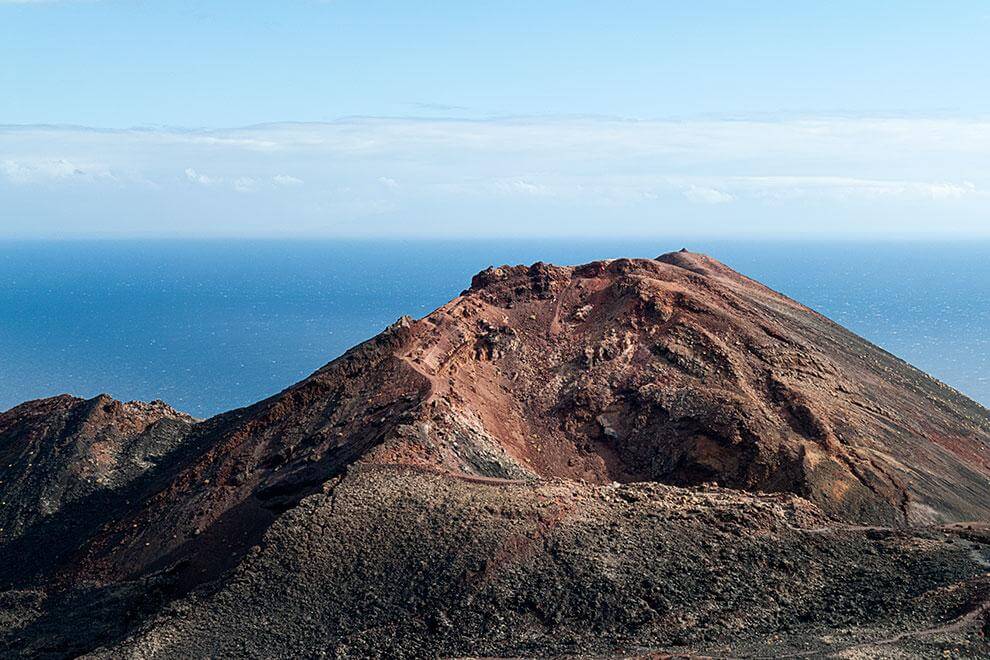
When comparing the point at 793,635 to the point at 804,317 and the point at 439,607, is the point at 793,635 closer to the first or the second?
the point at 439,607

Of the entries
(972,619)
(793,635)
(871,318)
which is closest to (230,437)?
(793,635)

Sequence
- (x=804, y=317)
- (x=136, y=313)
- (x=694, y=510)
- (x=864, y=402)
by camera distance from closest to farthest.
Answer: (x=694, y=510) < (x=864, y=402) < (x=804, y=317) < (x=136, y=313)

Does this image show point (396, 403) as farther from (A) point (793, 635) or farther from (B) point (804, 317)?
(B) point (804, 317)

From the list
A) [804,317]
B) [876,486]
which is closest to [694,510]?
[876,486]

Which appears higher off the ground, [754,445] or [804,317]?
[804,317]

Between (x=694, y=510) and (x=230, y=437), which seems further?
(x=230, y=437)

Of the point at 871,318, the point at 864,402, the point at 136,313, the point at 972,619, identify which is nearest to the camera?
the point at 972,619
